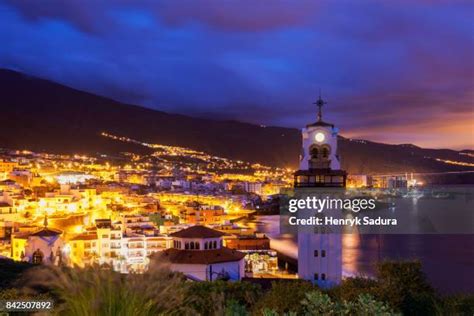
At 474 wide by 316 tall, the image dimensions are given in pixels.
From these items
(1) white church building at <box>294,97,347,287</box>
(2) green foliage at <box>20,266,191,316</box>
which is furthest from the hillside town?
(1) white church building at <box>294,97,347,287</box>

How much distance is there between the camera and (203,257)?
13914mm

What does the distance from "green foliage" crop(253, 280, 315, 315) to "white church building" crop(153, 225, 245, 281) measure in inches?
325

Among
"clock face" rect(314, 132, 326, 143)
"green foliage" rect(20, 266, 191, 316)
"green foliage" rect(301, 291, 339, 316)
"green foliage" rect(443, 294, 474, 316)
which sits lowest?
"green foliage" rect(443, 294, 474, 316)

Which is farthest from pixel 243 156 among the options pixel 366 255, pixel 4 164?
pixel 366 255

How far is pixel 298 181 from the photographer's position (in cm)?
1054

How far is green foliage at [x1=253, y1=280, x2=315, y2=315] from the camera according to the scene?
4453mm

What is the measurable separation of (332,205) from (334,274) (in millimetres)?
1255

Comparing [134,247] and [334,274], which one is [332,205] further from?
[134,247]

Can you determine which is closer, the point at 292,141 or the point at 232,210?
the point at 232,210

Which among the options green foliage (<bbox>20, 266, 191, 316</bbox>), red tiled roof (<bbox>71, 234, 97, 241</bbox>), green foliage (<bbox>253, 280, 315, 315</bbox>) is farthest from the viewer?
red tiled roof (<bbox>71, 234, 97, 241</bbox>)

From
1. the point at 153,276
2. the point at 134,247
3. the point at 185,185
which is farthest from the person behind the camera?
the point at 185,185

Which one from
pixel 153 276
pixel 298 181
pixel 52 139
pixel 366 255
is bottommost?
pixel 366 255

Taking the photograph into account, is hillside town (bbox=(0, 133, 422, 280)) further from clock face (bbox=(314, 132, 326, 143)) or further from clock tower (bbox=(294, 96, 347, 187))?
clock face (bbox=(314, 132, 326, 143))

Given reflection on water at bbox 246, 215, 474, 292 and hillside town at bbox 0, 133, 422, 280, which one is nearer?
hillside town at bbox 0, 133, 422, 280
